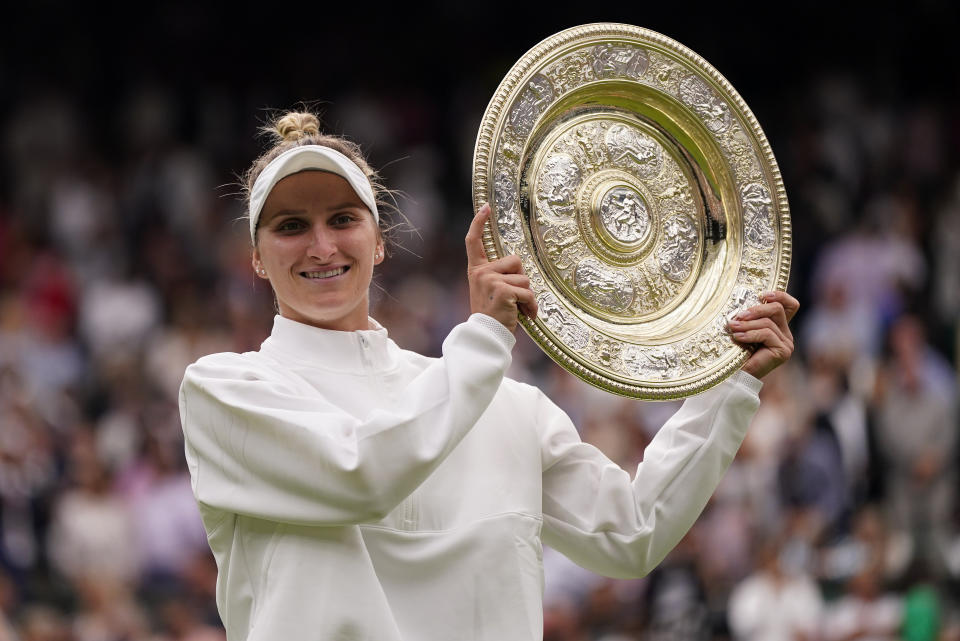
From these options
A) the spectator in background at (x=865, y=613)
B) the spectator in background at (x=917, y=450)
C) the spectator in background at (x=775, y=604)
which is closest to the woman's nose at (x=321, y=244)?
the spectator in background at (x=775, y=604)

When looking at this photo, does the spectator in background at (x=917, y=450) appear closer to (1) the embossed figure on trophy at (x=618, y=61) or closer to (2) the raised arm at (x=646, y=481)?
(2) the raised arm at (x=646, y=481)

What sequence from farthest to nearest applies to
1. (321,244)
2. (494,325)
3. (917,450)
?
(917,450) → (321,244) → (494,325)

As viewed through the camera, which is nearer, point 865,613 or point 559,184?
point 559,184

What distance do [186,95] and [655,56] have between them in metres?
10.2

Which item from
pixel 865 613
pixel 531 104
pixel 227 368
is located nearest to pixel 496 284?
pixel 531 104

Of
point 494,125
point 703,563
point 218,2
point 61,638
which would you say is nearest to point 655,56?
point 494,125

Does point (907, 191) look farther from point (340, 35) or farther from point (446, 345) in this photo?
point (446, 345)

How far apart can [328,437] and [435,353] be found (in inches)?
269

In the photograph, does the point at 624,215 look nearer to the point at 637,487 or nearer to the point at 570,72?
the point at 570,72

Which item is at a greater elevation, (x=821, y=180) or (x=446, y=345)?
(x=821, y=180)

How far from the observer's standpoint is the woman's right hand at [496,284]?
2.91 meters

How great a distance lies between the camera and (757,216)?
11.4ft

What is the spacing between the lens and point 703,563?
7.54m

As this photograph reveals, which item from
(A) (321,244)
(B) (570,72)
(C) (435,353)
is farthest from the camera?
(C) (435,353)
